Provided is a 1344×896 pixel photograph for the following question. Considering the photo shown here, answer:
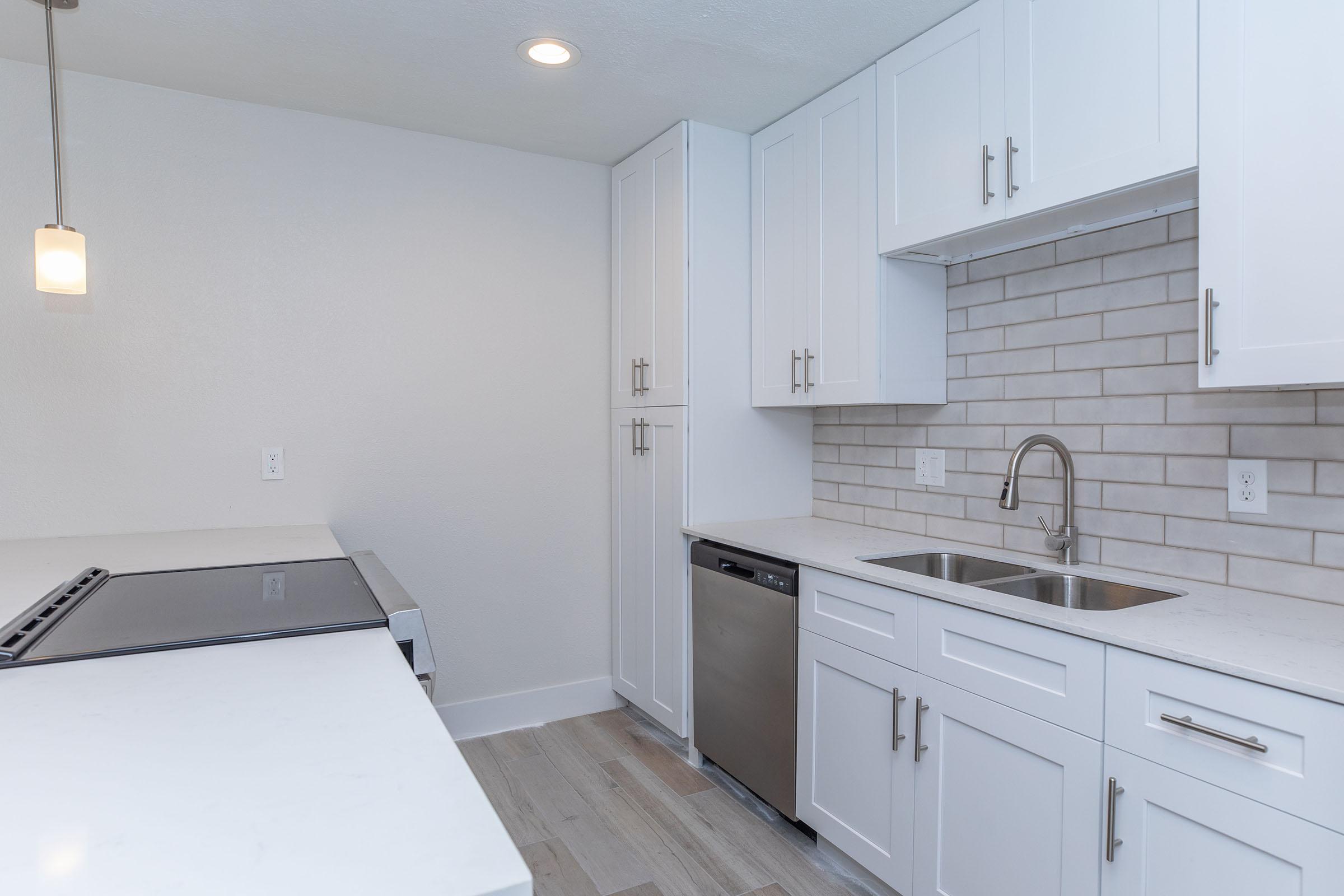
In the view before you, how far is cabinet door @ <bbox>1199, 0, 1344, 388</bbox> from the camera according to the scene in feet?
4.43

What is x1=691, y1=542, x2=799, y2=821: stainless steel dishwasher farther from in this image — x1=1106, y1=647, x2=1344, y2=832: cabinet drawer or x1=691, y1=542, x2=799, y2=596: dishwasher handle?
x1=1106, y1=647, x2=1344, y2=832: cabinet drawer

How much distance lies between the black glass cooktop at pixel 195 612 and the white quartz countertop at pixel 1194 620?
1.27 metres

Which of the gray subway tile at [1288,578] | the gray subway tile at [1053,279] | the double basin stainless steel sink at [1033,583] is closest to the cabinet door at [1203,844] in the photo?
the double basin stainless steel sink at [1033,583]

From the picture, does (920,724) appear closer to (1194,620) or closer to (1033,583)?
(1033,583)

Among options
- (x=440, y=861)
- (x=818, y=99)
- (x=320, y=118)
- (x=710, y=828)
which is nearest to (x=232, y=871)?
(x=440, y=861)

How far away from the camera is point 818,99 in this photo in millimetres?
2602

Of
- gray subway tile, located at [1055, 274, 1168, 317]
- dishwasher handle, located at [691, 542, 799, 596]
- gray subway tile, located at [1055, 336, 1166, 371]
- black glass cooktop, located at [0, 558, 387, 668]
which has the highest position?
gray subway tile, located at [1055, 274, 1168, 317]

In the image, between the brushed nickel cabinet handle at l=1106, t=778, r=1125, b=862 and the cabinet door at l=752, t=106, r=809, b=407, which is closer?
the brushed nickel cabinet handle at l=1106, t=778, r=1125, b=862

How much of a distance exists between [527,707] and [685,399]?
4.88 feet

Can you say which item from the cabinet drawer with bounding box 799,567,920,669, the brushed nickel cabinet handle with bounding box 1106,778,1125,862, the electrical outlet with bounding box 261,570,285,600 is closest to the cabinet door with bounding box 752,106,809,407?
the cabinet drawer with bounding box 799,567,920,669

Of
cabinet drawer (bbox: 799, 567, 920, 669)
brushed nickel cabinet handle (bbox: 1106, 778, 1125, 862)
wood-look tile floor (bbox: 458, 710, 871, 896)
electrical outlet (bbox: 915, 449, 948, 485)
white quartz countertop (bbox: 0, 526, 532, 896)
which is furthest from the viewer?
electrical outlet (bbox: 915, 449, 948, 485)

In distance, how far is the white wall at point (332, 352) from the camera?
2.49 meters

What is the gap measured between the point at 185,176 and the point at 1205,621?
3.20m

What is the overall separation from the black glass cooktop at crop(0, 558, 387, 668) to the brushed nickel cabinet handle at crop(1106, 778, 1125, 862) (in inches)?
55.0
